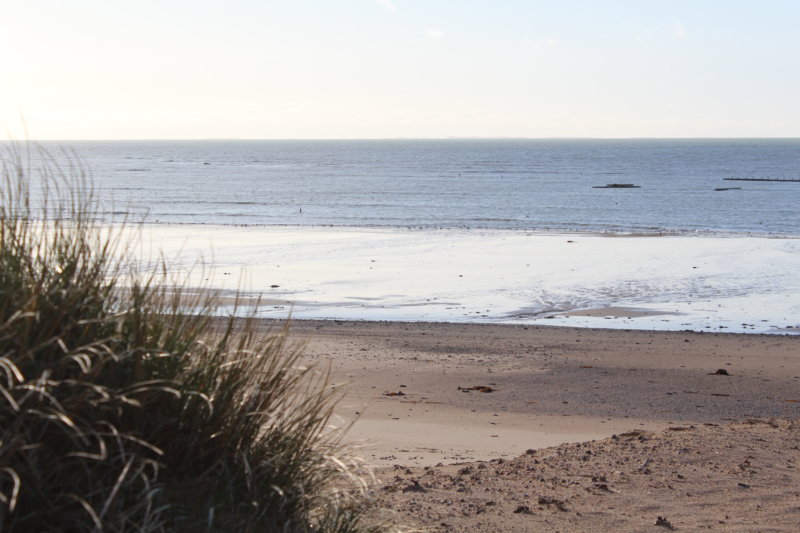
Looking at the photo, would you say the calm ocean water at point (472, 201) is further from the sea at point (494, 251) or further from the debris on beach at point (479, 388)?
the debris on beach at point (479, 388)

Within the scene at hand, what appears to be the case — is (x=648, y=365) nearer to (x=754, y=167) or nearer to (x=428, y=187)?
(x=428, y=187)

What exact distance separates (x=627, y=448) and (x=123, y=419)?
206 inches

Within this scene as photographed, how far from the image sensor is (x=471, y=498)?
6.51m

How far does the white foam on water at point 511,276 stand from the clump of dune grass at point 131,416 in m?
7.49

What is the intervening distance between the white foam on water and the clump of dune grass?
7.49m

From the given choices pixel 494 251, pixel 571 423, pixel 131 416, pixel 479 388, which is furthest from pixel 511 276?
pixel 131 416

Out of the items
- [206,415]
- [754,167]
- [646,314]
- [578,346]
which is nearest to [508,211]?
[646,314]

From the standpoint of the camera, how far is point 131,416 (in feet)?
13.1

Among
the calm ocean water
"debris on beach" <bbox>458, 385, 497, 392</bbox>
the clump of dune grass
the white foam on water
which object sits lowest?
the calm ocean water

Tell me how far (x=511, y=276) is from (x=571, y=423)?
48.0 feet

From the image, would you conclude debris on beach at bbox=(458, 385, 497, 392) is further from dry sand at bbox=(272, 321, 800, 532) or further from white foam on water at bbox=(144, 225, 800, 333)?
white foam on water at bbox=(144, 225, 800, 333)

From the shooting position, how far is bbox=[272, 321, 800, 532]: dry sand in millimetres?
6301

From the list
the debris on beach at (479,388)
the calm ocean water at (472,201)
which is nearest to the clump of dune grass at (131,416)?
the debris on beach at (479,388)

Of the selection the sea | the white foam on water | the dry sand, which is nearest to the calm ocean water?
the sea
